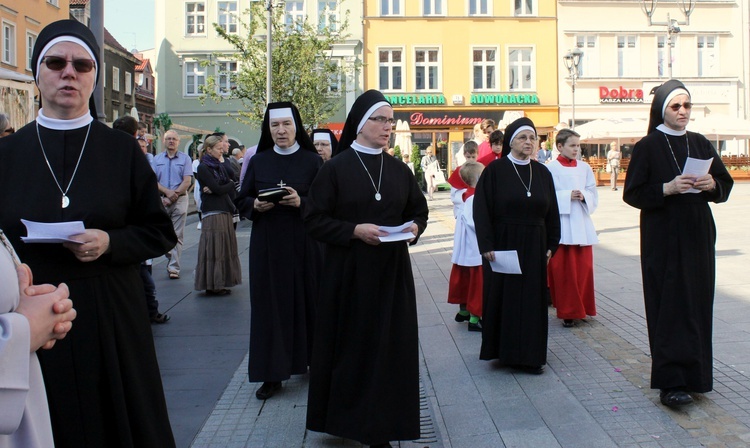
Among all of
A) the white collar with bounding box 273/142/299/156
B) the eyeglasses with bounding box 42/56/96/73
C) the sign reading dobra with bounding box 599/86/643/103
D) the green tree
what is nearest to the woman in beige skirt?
the white collar with bounding box 273/142/299/156

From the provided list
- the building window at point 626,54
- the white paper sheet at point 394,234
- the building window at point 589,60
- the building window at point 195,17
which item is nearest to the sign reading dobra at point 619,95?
the building window at point 626,54

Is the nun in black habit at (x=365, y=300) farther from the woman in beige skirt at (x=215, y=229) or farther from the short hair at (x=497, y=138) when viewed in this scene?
the woman in beige skirt at (x=215, y=229)

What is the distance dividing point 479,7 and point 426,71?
4738 millimetres

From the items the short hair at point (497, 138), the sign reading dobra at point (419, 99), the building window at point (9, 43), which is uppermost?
the building window at point (9, 43)

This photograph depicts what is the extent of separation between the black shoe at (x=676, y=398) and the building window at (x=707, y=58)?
42.3 m

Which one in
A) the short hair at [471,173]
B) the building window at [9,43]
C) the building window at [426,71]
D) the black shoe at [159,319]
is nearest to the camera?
the short hair at [471,173]

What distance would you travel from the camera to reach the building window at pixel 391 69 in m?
42.8

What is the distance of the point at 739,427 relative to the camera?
4559 mm

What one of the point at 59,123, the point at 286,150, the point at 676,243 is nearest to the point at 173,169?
the point at 286,150

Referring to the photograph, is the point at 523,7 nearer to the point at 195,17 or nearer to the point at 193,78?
the point at 195,17

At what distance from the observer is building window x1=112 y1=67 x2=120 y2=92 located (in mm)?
46234

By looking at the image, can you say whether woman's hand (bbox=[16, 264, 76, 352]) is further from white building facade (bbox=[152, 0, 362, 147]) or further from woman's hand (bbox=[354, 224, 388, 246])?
white building facade (bbox=[152, 0, 362, 147])

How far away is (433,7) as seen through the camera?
42.8m

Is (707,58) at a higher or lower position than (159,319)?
higher
